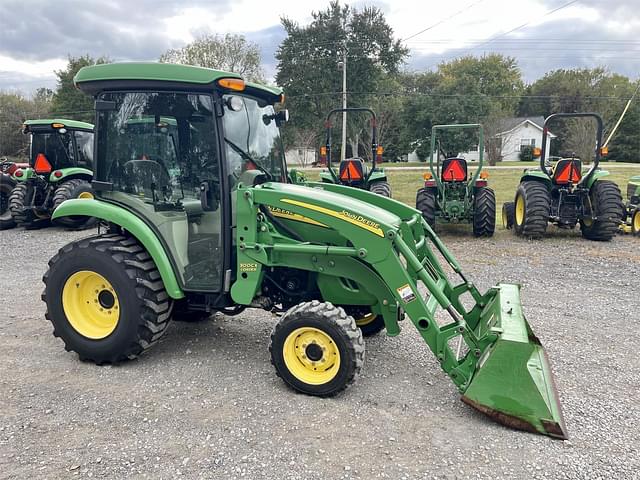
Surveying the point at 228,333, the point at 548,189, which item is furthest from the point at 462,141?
the point at 228,333

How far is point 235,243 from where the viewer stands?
12.3 feet

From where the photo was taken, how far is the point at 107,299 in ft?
13.1

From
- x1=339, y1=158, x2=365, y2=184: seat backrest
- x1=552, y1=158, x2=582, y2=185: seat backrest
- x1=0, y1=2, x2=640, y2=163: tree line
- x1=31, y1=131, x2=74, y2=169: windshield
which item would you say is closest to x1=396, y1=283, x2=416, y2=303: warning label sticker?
x1=552, y1=158, x2=582, y2=185: seat backrest

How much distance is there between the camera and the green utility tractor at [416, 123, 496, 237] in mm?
9344

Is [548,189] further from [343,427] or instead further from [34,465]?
[34,465]

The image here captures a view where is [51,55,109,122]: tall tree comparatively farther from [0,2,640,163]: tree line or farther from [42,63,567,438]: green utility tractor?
[42,63,567,438]: green utility tractor

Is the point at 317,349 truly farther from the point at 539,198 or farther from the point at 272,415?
the point at 539,198

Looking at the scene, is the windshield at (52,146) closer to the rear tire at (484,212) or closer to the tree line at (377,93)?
the rear tire at (484,212)

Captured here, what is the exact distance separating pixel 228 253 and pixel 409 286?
1.43 m

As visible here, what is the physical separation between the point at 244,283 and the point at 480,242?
6.56 meters

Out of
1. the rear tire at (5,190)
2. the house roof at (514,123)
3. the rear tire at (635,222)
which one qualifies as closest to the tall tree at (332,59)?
the house roof at (514,123)

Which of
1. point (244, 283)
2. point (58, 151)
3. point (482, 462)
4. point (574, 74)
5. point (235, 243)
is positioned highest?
point (574, 74)

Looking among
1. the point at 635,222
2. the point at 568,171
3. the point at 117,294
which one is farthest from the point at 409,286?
the point at 635,222

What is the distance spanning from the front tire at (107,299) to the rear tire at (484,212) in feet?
23.1
